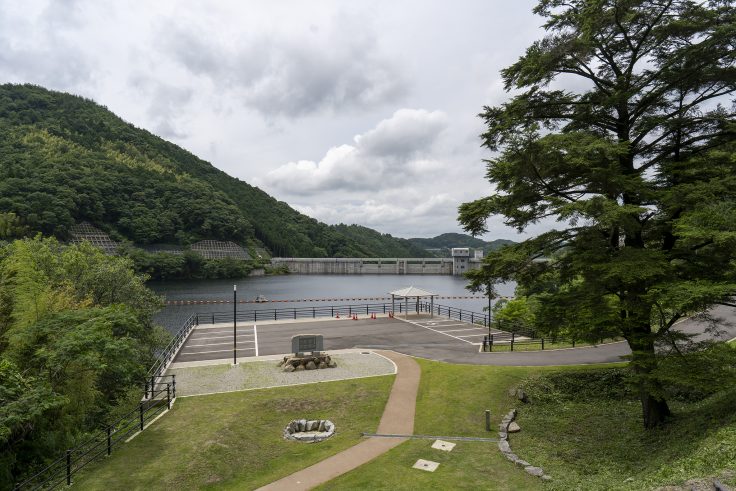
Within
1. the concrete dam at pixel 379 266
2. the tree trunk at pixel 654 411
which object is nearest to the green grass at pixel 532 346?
the tree trunk at pixel 654 411

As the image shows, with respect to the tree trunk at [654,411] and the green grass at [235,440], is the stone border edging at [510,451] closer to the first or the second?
the tree trunk at [654,411]

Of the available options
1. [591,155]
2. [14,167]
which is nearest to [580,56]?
[591,155]

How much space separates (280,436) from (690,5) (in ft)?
50.8

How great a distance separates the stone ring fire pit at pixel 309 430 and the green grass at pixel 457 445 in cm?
225

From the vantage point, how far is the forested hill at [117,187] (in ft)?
308

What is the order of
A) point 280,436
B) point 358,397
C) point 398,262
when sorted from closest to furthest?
point 280,436 < point 358,397 < point 398,262

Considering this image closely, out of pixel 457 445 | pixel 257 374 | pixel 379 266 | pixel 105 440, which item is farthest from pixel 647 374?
pixel 379 266

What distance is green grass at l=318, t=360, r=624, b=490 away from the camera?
29.3 ft

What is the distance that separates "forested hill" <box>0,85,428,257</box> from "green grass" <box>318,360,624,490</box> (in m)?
98.2

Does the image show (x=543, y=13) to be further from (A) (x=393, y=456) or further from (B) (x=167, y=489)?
(B) (x=167, y=489)

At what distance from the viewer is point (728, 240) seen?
7.40 metres

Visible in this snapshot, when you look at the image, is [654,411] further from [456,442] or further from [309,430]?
[309,430]

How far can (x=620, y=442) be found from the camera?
10203 mm

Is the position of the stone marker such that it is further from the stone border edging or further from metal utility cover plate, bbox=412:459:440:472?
metal utility cover plate, bbox=412:459:440:472
